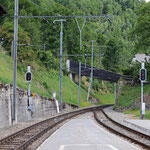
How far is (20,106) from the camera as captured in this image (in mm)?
30828

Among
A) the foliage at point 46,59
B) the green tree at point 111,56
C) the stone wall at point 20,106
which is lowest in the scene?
the stone wall at point 20,106

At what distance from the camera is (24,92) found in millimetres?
32969

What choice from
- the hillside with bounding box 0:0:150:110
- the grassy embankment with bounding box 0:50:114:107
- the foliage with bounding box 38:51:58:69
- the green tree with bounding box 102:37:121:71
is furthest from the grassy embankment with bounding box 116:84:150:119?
the green tree with bounding box 102:37:121:71

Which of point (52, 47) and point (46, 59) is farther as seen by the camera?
point (52, 47)

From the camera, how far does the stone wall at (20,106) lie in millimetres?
24984

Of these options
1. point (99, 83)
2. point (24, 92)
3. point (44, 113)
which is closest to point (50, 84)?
point (44, 113)

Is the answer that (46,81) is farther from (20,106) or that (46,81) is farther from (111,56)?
(111,56)

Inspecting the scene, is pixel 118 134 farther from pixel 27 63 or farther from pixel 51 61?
pixel 51 61

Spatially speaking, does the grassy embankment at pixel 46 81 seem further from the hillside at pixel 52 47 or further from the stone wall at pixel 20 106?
the stone wall at pixel 20 106

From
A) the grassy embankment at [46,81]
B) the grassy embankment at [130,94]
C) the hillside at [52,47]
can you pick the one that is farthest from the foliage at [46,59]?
the grassy embankment at [130,94]

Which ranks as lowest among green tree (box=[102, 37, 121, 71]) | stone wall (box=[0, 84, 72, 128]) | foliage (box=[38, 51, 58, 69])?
stone wall (box=[0, 84, 72, 128])

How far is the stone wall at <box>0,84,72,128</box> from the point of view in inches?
984

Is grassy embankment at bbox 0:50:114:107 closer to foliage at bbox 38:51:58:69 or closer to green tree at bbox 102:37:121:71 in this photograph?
foliage at bbox 38:51:58:69

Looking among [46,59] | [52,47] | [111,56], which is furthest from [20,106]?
[111,56]
